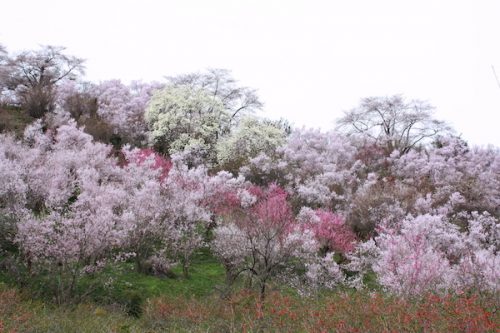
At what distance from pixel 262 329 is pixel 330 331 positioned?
1577mm

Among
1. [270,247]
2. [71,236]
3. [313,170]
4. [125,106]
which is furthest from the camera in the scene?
[125,106]

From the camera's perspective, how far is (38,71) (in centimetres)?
3650

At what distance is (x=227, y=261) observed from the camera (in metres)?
15.6

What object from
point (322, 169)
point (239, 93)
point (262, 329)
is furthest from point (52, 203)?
point (239, 93)

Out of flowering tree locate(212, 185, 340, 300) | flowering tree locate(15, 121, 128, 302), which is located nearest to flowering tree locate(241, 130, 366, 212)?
flowering tree locate(212, 185, 340, 300)

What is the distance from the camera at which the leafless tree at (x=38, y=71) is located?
106ft

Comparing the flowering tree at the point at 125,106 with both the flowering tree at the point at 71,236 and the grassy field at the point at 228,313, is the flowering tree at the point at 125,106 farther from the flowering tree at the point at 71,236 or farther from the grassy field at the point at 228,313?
the grassy field at the point at 228,313

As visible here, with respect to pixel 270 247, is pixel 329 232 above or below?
below

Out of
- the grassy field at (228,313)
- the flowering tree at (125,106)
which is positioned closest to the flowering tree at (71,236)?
the grassy field at (228,313)

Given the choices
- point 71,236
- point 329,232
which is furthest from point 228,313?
point 329,232

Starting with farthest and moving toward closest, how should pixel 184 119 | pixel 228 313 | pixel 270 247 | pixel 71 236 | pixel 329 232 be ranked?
pixel 184 119 < pixel 329 232 < pixel 270 247 < pixel 71 236 < pixel 228 313

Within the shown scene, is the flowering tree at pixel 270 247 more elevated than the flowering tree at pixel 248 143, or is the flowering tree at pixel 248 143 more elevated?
the flowering tree at pixel 248 143

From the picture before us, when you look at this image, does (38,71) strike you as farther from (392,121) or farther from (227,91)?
(392,121)

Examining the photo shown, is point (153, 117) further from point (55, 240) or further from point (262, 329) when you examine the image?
point (262, 329)
